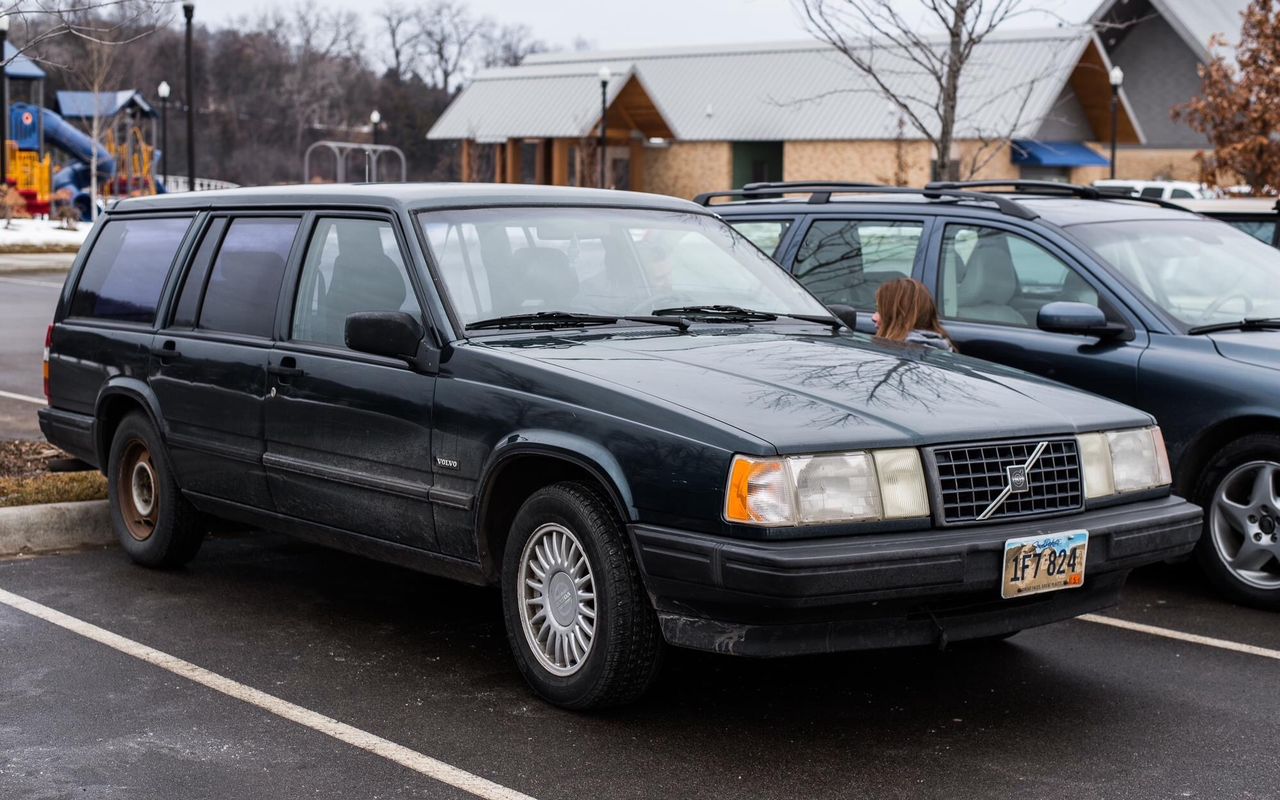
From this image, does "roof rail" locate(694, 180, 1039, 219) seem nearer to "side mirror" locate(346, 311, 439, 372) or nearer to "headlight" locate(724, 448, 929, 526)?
"side mirror" locate(346, 311, 439, 372)

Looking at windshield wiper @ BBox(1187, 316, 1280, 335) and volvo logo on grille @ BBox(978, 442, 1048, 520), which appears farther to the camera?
windshield wiper @ BBox(1187, 316, 1280, 335)

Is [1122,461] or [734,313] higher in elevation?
[734,313]

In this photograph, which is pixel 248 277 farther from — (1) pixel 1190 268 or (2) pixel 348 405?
(1) pixel 1190 268

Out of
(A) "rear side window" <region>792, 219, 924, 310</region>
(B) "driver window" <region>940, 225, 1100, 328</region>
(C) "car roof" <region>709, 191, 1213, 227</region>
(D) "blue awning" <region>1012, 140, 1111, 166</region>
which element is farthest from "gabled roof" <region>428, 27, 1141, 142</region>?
(B) "driver window" <region>940, 225, 1100, 328</region>

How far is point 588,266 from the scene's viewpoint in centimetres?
594

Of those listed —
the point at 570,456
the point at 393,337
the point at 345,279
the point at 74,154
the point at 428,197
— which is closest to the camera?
the point at 570,456

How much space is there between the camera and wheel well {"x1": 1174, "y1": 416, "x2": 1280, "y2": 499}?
21.8 feet

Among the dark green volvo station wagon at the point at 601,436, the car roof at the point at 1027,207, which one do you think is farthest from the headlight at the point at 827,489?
the car roof at the point at 1027,207

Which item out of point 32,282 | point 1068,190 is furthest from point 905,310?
point 32,282

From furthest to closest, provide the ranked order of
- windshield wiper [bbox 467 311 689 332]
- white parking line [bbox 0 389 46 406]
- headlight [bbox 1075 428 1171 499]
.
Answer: white parking line [bbox 0 389 46 406] → windshield wiper [bbox 467 311 689 332] → headlight [bbox 1075 428 1171 499]

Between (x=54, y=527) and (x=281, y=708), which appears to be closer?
(x=281, y=708)

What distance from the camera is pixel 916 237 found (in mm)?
7887

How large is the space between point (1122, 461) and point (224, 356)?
11.7 ft

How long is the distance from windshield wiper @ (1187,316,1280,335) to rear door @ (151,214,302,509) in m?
3.92
